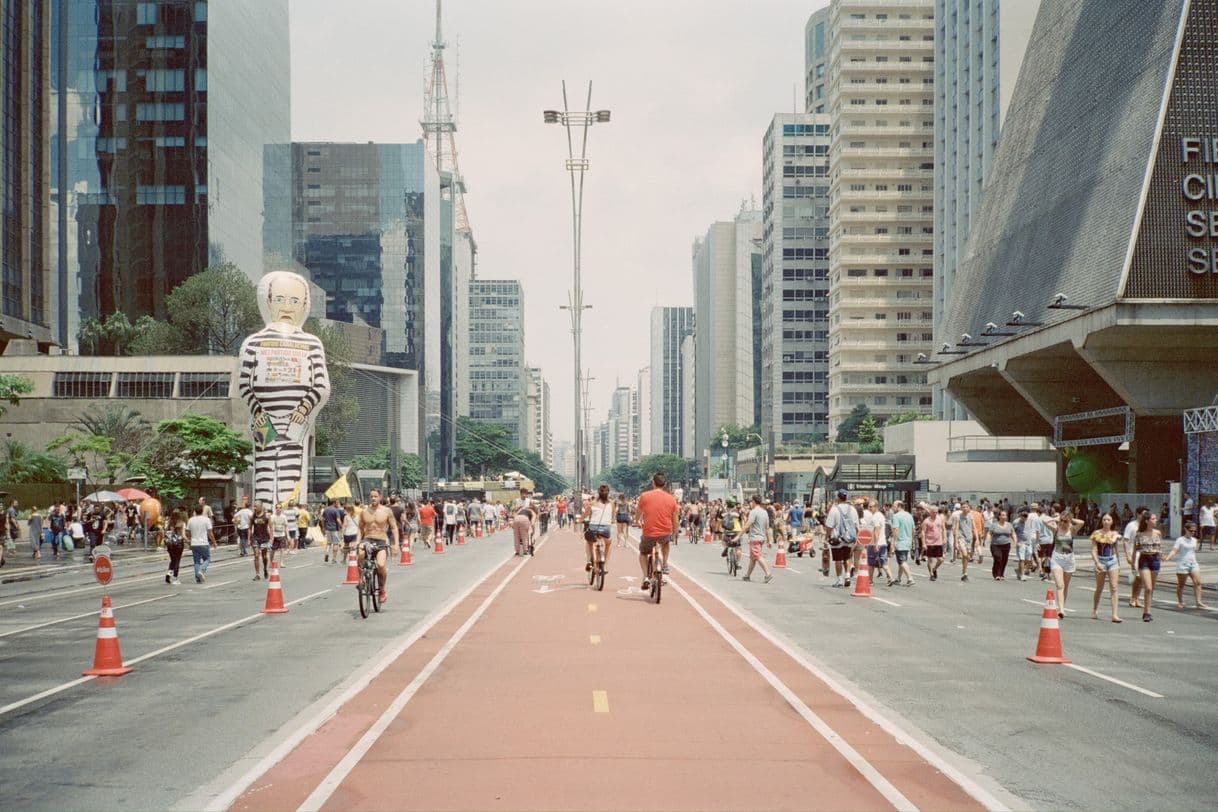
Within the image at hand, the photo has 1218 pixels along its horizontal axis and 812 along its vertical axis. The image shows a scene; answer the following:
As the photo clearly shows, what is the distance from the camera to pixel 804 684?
12031mm

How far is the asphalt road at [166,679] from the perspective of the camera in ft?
27.6

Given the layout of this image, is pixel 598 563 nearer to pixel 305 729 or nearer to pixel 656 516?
pixel 656 516

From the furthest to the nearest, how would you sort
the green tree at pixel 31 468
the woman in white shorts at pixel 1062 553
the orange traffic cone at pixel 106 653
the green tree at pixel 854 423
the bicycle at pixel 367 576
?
the green tree at pixel 854 423 < the green tree at pixel 31 468 < the bicycle at pixel 367 576 < the woman in white shorts at pixel 1062 553 < the orange traffic cone at pixel 106 653

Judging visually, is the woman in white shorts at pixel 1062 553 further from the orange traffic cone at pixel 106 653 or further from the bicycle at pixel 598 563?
the orange traffic cone at pixel 106 653

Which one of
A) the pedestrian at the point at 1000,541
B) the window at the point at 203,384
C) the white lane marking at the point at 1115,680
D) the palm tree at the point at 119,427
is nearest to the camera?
the white lane marking at the point at 1115,680

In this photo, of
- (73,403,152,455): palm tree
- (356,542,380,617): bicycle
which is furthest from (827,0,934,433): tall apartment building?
(356,542,380,617): bicycle

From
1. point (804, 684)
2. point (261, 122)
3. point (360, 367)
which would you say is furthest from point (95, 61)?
point (804, 684)

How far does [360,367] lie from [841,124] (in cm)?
7865

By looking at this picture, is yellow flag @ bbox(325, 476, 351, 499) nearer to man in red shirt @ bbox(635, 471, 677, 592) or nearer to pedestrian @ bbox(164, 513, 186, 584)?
pedestrian @ bbox(164, 513, 186, 584)

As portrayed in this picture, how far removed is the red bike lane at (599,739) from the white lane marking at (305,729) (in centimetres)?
8

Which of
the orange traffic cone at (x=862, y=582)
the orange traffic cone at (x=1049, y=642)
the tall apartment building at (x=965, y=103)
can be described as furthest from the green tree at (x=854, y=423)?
the orange traffic cone at (x=1049, y=642)

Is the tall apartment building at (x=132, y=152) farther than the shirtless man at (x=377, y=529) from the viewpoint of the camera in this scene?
Yes

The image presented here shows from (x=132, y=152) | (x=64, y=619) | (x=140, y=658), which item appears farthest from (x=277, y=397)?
(x=132, y=152)

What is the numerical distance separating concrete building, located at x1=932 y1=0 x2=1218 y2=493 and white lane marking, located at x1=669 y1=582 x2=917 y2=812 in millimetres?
37885
